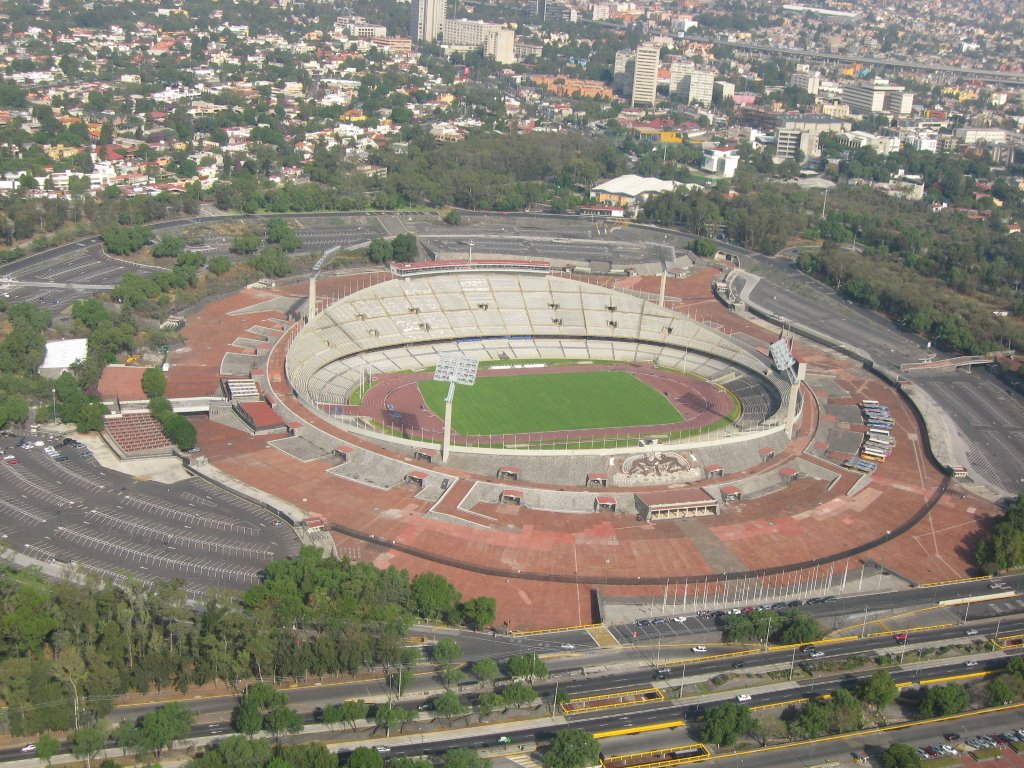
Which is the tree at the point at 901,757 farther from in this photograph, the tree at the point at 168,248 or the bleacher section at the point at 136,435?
the tree at the point at 168,248

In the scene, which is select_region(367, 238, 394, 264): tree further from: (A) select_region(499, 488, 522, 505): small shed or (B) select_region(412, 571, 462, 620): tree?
(B) select_region(412, 571, 462, 620): tree

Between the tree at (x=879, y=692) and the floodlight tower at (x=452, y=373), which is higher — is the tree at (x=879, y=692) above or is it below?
below

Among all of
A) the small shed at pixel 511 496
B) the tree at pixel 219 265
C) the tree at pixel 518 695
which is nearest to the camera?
the tree at pixel 518 695

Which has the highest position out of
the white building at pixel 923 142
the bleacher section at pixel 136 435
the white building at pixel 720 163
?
the white building at pixel 923 142

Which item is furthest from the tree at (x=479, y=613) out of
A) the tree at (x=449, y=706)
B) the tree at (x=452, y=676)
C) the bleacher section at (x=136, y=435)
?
the bleacher section at (x=136, y=435)

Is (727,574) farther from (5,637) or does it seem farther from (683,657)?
(5,637)

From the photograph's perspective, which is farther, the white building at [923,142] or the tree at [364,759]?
the white building at [923,142]
